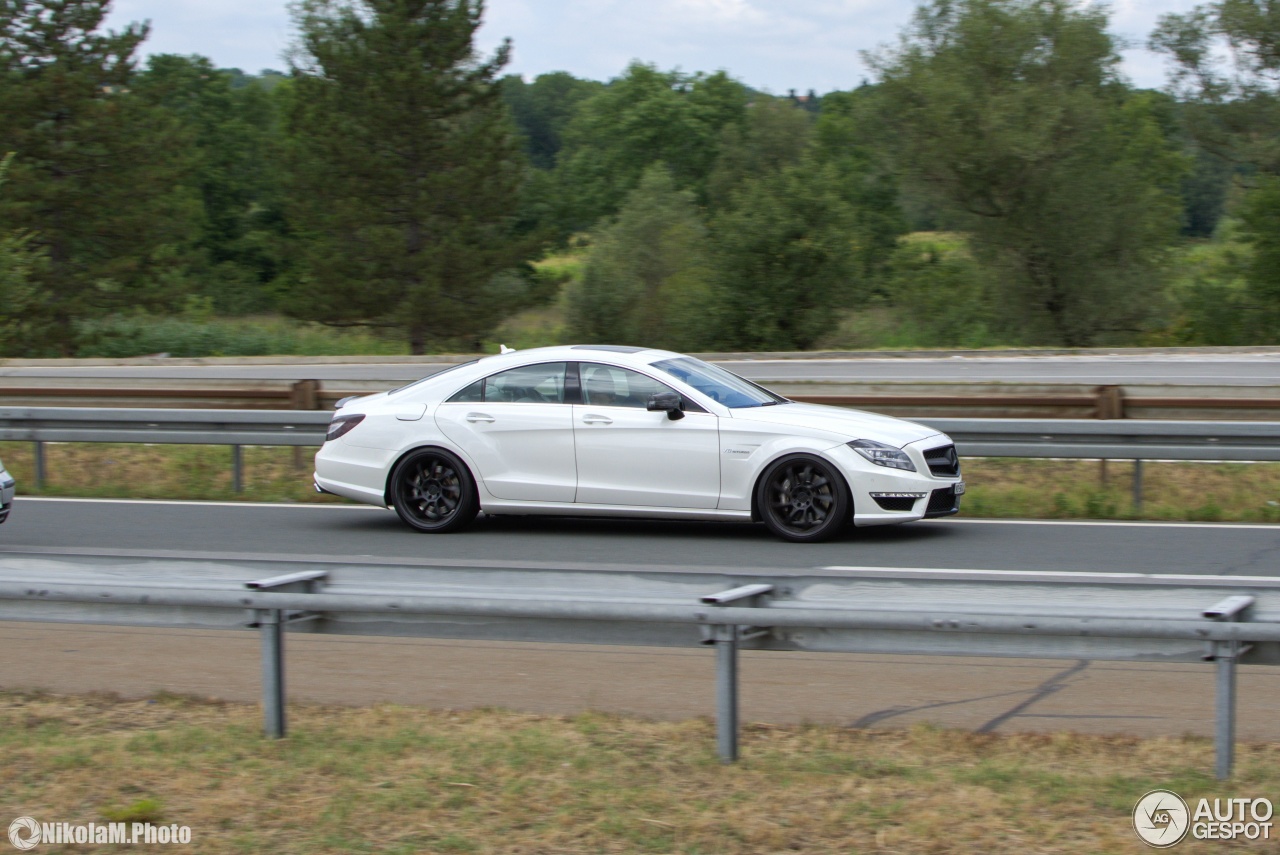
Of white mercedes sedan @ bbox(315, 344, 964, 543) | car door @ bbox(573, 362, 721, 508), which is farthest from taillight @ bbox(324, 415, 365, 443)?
car door @ bbox(573, 362, 721, 508)

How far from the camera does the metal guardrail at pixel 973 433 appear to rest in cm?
1195

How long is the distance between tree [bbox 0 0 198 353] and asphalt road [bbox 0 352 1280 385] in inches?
467

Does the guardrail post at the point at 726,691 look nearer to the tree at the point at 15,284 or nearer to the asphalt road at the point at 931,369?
the asphalt road at the point at 931,369

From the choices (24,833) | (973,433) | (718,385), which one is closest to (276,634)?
(24,833)

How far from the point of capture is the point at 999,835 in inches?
166

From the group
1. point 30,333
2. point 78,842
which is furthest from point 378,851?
point 30,333

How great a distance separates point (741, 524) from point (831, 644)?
6.33 metres

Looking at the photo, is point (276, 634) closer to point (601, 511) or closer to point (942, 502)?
point (601, 511)

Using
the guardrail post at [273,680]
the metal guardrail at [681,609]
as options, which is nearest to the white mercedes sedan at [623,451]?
the metal guardrail at [681,609]

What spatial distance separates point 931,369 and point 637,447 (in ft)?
56.7

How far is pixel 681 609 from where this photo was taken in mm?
4875

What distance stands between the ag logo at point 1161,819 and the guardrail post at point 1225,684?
0.94ft

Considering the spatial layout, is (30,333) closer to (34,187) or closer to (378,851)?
(34,187)

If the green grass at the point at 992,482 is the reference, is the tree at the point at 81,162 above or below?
above
